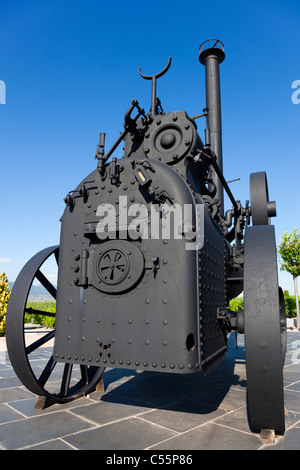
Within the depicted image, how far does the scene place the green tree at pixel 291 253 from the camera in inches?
618

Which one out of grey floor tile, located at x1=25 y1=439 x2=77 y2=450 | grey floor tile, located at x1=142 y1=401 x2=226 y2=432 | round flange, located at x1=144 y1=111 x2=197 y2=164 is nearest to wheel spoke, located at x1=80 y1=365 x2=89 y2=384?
grey floor tile, located at x1=142 y1=401 x2=226 y2=432

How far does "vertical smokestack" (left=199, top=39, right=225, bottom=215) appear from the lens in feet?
27.0

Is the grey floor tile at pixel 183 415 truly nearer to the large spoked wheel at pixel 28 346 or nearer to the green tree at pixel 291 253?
the large spoked wheel at pixel 28 346

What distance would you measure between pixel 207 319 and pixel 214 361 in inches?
18.2

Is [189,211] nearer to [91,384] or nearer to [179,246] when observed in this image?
[179,246]

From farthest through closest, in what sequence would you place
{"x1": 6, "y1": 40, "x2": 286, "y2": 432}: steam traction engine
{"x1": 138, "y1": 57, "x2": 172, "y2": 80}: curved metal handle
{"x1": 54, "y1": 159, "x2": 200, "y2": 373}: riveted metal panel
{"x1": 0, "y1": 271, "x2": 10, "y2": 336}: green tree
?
{"x1": 0, "y1": 271, "x2": 10, "y2": 336}: green tree, {"x1": 138, "y1": 57, "x2": 172, "y2": 80}: curved metal handle, {"x1": 54, "y1": 159, "x2": 200, "y2": 373}: riveted metal panel, {"x1": 6, "y1": 40, "x2": 286, "y2": 432}: steam traction engine

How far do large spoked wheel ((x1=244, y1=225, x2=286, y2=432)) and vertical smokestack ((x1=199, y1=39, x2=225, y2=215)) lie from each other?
464 cm

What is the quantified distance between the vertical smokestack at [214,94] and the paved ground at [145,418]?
3921 millimetres

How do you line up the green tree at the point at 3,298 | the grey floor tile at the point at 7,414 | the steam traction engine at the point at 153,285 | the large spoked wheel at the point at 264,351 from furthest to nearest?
1. the green tree at the point at 3,298
2. the grey floor tile at the point at 7,414
3. the steam traction engine at the point at 153,285
4. the large spoked wheel at the point at 264,351

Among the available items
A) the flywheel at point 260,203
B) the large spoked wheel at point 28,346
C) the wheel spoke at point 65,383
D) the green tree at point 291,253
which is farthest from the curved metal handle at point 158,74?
the green tree at point 291,253

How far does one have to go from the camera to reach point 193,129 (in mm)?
3898

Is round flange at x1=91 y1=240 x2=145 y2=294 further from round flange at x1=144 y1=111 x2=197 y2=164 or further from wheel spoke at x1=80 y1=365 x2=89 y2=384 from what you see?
wheel spoke at x1=80 y1=365 x2=89 y2=384

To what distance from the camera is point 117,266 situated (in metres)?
3.14

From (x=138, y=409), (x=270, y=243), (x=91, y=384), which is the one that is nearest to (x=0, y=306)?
(x=91, y=384)
